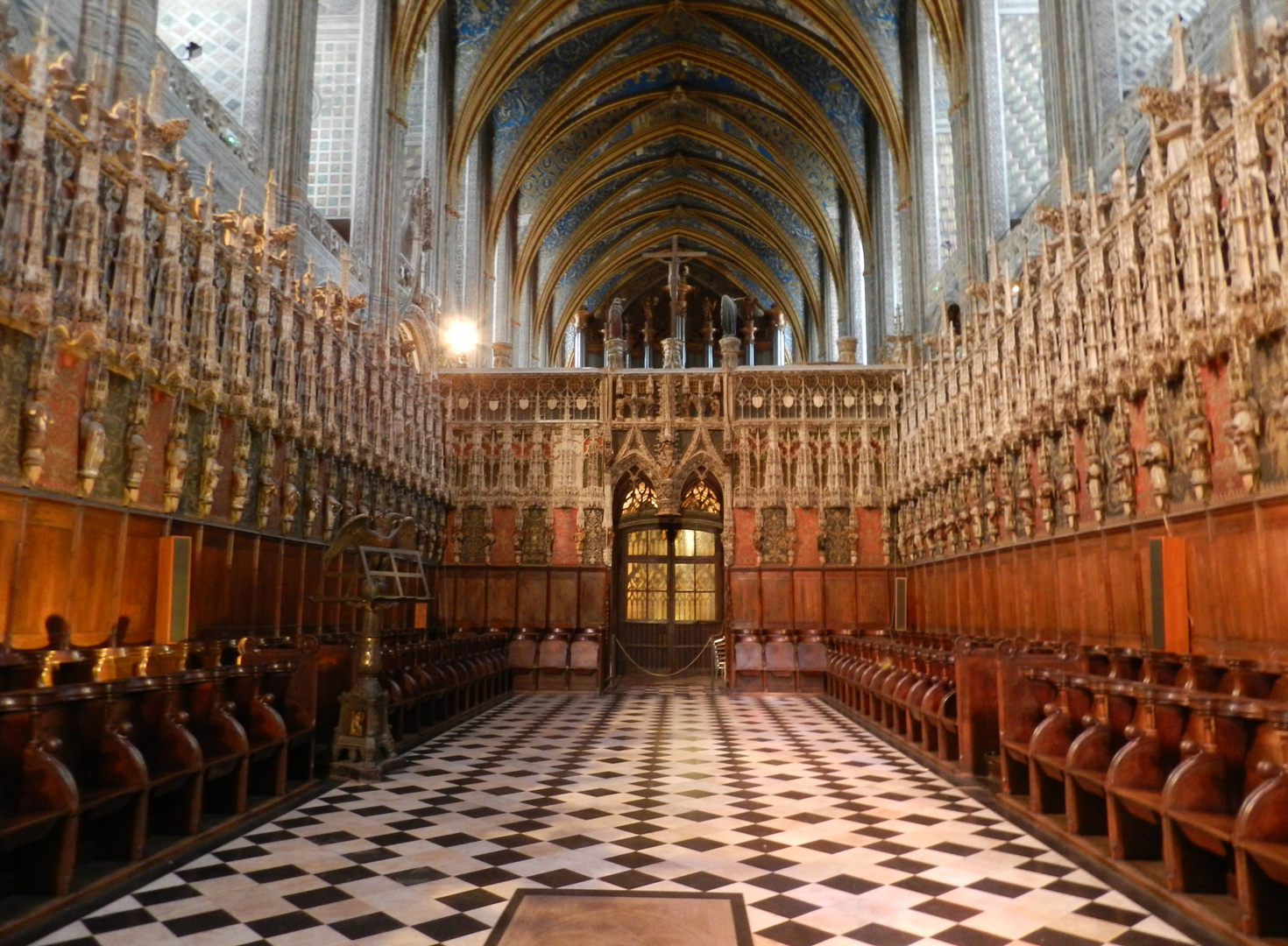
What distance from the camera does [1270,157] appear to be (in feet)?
23.0

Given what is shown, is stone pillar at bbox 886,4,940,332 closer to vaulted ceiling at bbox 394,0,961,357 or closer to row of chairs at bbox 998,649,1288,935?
vaulted ceiling at bbox 394,0,961,357

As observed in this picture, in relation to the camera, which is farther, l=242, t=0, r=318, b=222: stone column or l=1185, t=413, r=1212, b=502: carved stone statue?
l=242, t=0, r=318, b=222: stone column

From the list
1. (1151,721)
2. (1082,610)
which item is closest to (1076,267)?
(1082,610)

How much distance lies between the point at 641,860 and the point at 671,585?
48.3 ft

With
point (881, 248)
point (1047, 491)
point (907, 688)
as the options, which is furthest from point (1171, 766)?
point (881, 248)

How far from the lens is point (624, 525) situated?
19.7 metres

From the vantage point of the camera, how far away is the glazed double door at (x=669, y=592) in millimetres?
19969

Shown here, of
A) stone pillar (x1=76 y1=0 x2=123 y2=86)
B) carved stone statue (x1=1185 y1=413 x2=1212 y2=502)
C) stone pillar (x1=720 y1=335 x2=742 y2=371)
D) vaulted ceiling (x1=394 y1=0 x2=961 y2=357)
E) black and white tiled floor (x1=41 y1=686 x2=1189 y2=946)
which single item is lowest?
black and white tiled floor (x1=41 y1=686 x2=1189 y2=946)

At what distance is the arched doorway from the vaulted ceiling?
30.6 ft

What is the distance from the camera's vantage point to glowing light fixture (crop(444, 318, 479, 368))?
71.6ft

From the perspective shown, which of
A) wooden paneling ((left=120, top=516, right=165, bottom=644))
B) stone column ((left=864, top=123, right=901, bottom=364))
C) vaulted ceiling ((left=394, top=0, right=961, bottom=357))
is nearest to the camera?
wooden paneling ((left=120, top=516, right=165, bottom=644))

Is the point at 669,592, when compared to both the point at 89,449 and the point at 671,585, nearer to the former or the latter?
the point at 671,585

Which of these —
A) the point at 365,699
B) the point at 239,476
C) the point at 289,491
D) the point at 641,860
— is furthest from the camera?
the point at 289,491

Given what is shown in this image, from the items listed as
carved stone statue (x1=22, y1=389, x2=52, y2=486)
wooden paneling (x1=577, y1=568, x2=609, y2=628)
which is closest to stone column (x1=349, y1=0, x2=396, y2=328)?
wooden paneling (x1=577, y1=568, x2=609, y2=628)
